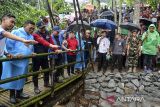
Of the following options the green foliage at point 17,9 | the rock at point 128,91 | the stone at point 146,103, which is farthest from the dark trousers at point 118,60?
the green foliage at point 17,9

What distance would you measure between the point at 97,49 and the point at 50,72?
5.69 meters

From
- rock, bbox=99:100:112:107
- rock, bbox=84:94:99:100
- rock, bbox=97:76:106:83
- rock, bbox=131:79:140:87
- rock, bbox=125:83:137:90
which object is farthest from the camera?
rock, bbox=97:76:106:83

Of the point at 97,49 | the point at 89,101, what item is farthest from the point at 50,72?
the point at 97,49

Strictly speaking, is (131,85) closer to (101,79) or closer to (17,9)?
(101,79)

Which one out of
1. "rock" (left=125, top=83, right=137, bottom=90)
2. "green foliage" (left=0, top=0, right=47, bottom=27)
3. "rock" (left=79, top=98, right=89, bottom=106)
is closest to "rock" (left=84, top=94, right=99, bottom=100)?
"rock" (left=79, top=98, right=89, bottom=106)

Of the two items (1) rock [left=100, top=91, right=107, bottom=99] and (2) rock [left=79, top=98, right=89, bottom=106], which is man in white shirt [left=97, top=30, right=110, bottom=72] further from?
(2) rock [left=79, top=98, right=89, bottom=106]

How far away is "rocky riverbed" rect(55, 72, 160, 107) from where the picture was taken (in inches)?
372

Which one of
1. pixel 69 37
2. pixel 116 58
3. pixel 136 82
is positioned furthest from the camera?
pixel 116 58

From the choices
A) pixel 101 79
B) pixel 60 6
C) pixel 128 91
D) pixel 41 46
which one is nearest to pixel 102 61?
pixel 101 79

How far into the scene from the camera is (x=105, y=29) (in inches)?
478

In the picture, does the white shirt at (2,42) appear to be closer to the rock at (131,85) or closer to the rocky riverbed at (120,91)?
the rocky riverbed at (120,91)

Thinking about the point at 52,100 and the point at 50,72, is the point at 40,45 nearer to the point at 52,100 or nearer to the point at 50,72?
the point at 50,72

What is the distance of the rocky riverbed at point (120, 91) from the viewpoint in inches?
372

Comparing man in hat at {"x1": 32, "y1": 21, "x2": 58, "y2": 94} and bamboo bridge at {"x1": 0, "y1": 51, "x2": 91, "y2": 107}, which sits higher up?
man in hat at {"x1": 32, "y1": 21, "x2": 58, "y2": 94}
